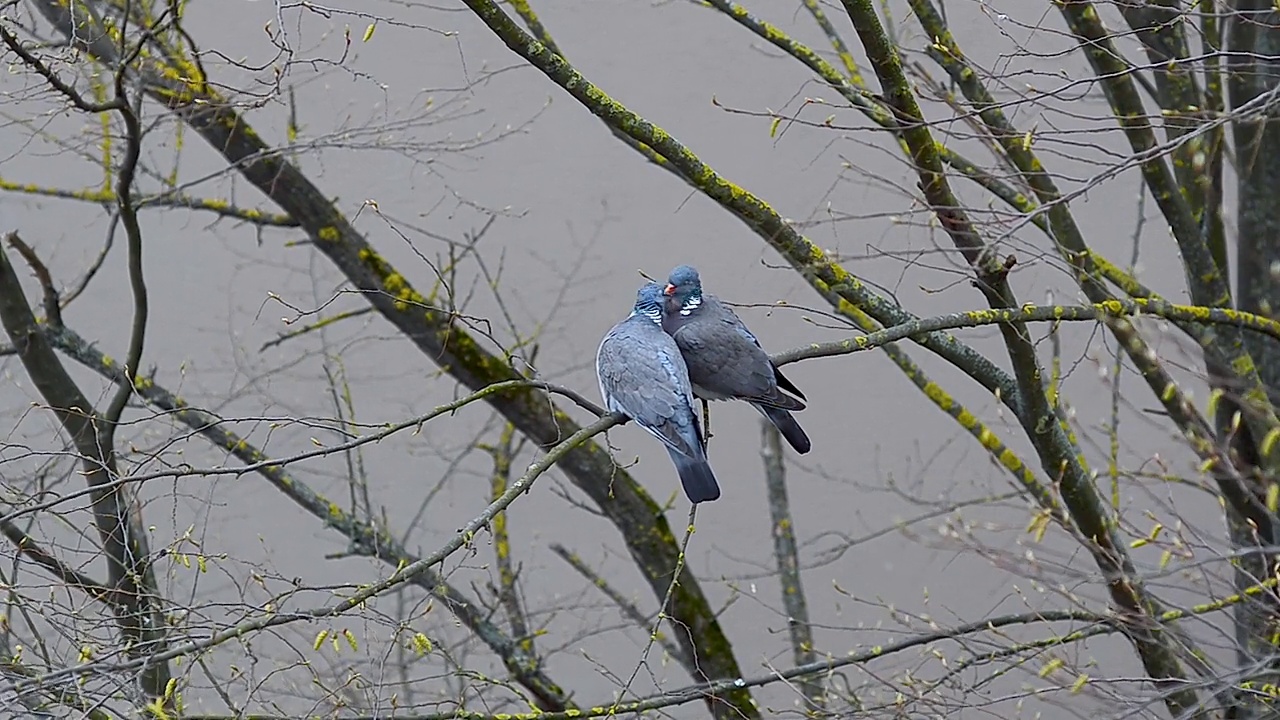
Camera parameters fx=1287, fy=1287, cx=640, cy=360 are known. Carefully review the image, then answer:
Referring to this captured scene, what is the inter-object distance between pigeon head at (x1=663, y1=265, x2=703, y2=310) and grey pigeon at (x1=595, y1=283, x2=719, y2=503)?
0.66 ft

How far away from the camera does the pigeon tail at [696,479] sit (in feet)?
7.24

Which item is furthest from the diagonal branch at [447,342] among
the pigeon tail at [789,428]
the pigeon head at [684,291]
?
the pigeon tail at [789,428]

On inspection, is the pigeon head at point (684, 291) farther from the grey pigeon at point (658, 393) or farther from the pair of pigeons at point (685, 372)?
the grey pigeon at point (658, 393)

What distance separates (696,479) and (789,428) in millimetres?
370

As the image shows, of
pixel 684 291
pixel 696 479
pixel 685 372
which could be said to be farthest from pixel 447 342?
pixel 696 479

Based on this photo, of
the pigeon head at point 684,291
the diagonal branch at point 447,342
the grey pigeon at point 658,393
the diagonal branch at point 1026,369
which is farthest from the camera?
the diagonal branch at point 447,342

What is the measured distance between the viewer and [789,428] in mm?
2537

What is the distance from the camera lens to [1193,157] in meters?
2.91

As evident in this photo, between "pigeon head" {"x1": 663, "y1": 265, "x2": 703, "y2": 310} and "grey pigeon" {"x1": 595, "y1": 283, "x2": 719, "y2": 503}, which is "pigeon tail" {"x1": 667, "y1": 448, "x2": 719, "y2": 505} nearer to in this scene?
"grey pigeon" {"x1": 595, "y1": 283, "x2": 719, "y2": 503}

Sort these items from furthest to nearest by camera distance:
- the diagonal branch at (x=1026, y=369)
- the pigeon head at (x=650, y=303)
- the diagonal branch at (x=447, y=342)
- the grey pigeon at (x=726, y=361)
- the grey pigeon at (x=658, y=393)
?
the diagonal branch at (x=447, y=342)
the pigeon head at (x=650, y=303)
the grey pigeon at (x=726, y=361)
the grey pigeon at (x=658, y=393)
the diagonal branch at (x=1026, y=369)

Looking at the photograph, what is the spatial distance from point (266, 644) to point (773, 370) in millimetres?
2911

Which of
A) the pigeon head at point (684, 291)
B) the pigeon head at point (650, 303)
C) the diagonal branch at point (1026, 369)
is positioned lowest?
the diagonal branch at point (1026, 369)

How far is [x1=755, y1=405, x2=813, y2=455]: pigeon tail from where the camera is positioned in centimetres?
245

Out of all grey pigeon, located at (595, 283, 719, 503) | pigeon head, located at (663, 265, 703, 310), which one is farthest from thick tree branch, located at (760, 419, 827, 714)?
grey pigeon, located at (595, 283, 719, 503)
